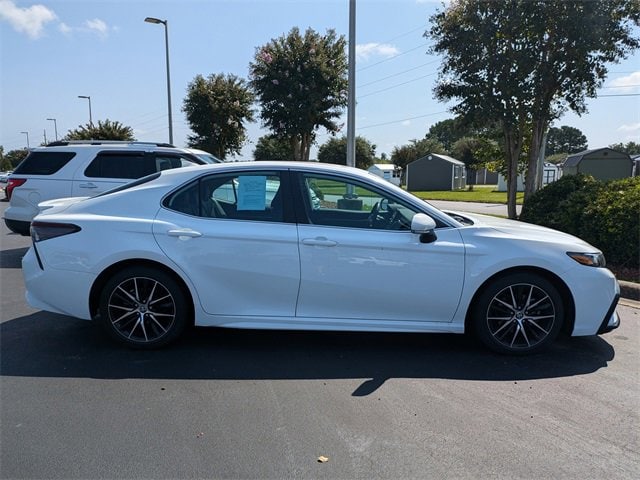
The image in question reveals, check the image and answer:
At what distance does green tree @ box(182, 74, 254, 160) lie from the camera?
76.6ft

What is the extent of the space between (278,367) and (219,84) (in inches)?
862

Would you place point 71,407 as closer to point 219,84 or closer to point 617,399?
point 617,399

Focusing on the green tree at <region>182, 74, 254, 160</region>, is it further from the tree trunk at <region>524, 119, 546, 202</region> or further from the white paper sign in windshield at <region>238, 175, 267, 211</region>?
the white paper sign in windshield at <region>238, 175, 267, 211</region>

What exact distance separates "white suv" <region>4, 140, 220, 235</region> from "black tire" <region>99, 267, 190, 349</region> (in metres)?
4.68

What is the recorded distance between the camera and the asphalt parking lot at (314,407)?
9.02 ft

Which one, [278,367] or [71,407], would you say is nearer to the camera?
[71,407]

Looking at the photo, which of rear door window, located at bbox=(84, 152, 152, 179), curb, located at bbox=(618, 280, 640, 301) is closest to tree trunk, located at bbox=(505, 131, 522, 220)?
curb, located at bbox=(618, 280, 640, 301)

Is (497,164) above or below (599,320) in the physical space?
above

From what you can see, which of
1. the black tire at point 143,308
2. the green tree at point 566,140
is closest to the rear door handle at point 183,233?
the black tire at point 143,308

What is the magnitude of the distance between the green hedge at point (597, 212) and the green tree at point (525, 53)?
2.12m

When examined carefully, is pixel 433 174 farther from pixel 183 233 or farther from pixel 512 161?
pixel 183 233

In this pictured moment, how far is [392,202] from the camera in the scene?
420 centimetres

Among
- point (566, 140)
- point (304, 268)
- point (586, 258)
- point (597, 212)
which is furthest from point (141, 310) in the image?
point (566, 140)

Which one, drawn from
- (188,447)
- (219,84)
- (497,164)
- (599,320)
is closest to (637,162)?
(497,164)
